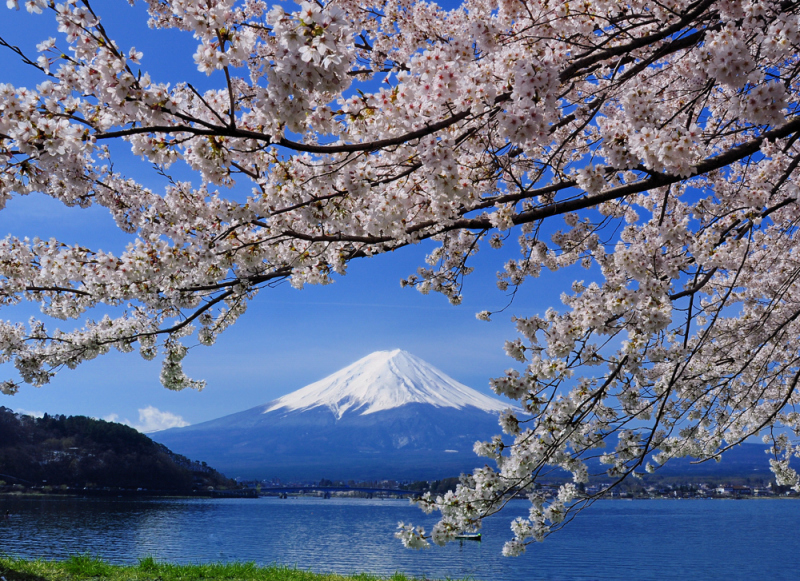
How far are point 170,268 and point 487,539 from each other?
8190cm

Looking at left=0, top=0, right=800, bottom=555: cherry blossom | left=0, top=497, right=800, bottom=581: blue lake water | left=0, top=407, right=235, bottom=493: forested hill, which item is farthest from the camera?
left=0, top=407, right=235, bottom=493: forested hill

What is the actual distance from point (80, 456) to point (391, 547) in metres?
52.9

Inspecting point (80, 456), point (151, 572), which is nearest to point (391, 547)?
point (80, 456)

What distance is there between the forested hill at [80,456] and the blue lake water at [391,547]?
3.69 meters

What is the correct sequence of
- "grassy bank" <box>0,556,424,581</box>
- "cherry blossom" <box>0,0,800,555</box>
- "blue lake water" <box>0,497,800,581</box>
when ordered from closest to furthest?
1. "cherry blossom" <box>0,0,800,555</box>
2. "grassy bank" <box>0,556,424,581</box>
3. "blue lake water" <box>0,497,800,581</box>

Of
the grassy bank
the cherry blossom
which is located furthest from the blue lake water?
the cherry blossom

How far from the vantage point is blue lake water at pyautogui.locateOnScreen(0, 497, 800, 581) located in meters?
41.4

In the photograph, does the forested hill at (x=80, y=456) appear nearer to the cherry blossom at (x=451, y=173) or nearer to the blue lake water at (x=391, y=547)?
the blue lake water at (x=391, y=547)

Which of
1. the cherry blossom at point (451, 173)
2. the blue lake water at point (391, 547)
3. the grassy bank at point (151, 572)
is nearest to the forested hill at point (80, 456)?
the blue lake water at point (391, 547)

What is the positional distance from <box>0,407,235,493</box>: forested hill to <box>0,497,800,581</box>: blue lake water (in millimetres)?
3688

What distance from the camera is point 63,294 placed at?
20.3 ft

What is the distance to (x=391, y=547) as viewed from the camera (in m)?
62.4

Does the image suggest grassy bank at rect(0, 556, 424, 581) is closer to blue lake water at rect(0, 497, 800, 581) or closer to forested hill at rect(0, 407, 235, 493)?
blue lake water at rect(0, 497, 800, 581)

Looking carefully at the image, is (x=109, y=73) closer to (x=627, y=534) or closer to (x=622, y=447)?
(x=622, y=447)
